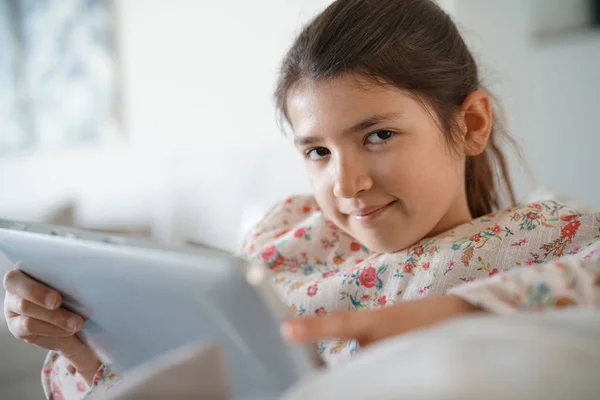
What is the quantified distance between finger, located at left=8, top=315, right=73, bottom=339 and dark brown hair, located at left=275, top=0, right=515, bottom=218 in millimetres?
481

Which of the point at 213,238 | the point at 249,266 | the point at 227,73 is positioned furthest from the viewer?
the point at 213,238

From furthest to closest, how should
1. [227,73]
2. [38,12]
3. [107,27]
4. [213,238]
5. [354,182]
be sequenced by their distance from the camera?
[38,12] < [107,27] < [213,238] < [227,73] < [354,182]

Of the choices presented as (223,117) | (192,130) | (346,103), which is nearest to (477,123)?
(346,103)

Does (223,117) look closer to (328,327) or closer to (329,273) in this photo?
(329,273)

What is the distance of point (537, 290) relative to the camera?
528 millimetres

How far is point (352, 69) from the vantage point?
0.81 m

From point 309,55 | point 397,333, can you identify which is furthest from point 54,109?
point 397,333

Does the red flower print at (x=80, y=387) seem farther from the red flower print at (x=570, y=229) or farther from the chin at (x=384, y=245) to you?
the red flower print at (x=570, y=229)

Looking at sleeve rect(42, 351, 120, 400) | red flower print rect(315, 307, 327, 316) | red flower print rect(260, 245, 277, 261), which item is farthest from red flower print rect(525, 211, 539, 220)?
sleeve rect(42, 351, 120, 400)

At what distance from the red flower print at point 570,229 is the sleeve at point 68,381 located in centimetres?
64

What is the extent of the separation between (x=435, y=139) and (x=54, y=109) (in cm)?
285

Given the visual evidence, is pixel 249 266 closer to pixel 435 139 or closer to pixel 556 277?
pixel 556 277

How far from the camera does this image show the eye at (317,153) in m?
0.86

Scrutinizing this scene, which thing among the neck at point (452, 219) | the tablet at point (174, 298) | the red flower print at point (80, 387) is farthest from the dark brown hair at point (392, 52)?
the red flower print at point (80, 387)
